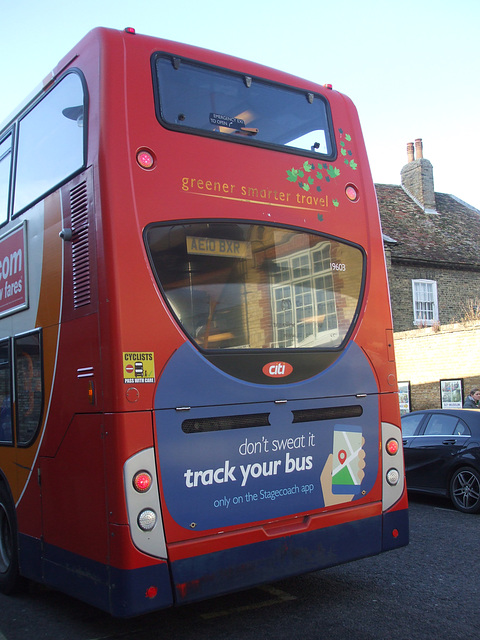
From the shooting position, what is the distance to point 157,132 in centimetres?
503

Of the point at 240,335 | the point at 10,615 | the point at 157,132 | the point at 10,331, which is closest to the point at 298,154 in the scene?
the point at 157,132

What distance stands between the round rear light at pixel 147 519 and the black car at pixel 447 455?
655cm

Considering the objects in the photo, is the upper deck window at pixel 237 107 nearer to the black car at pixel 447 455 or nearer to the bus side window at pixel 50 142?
the bus side window at pixel 50 142

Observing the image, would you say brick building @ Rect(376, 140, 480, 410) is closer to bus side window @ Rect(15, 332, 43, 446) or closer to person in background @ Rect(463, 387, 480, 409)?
person in background @ Rect(463, 387, 480, 409)

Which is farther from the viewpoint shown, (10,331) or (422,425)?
(422,425)

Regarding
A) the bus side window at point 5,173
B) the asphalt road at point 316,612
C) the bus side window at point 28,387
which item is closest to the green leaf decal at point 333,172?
the bus side window at point 28,387

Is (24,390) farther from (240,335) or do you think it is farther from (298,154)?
(298,154)

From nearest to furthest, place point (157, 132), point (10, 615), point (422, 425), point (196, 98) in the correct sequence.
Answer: point (157, 132) → point (196, 98) → point (10, 615) → point (422, 425)

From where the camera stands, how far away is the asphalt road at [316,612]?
5035 mm

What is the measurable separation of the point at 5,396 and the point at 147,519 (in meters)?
2.52

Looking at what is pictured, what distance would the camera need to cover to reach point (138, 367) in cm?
459

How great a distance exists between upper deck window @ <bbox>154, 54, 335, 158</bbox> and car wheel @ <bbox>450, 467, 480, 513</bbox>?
19.2ft

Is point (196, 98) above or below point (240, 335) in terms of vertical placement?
above

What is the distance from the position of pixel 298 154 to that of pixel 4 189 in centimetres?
293
